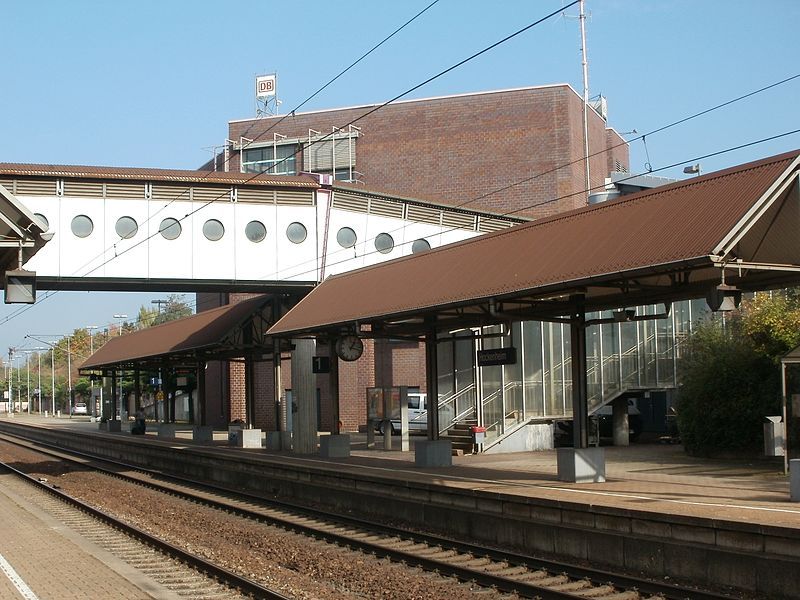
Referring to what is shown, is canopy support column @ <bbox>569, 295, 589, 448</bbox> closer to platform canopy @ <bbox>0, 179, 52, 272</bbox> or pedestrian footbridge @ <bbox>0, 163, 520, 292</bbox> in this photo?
platform canopy @ <bbox>0, 179, 52, 272</bbox>

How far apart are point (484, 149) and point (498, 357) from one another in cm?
3463

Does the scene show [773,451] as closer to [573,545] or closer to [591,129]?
[573,545]

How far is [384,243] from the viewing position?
117 ft

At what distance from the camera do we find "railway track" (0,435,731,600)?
1196 centimetres

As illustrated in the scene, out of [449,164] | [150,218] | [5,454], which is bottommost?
[5,454]

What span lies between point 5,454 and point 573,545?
37.8m

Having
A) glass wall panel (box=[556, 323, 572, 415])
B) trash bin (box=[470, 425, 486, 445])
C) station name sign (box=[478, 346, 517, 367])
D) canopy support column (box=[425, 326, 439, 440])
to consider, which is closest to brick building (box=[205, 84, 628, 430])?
glass wall panel (box=[556, 323, 572, 415])

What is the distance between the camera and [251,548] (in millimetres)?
16422

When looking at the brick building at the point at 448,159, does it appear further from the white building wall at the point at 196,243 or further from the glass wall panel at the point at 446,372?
the glass wall panel at the point at 446,372

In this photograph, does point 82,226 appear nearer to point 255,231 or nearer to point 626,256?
point 255,231

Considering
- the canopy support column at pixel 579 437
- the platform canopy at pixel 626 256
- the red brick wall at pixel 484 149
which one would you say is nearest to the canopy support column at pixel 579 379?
the canopy support column at pixel 579 437

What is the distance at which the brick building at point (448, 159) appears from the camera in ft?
177

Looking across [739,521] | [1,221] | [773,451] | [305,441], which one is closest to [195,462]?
[305,441]

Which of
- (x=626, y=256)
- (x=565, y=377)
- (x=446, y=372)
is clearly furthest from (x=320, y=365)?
(x=626, y=256)
